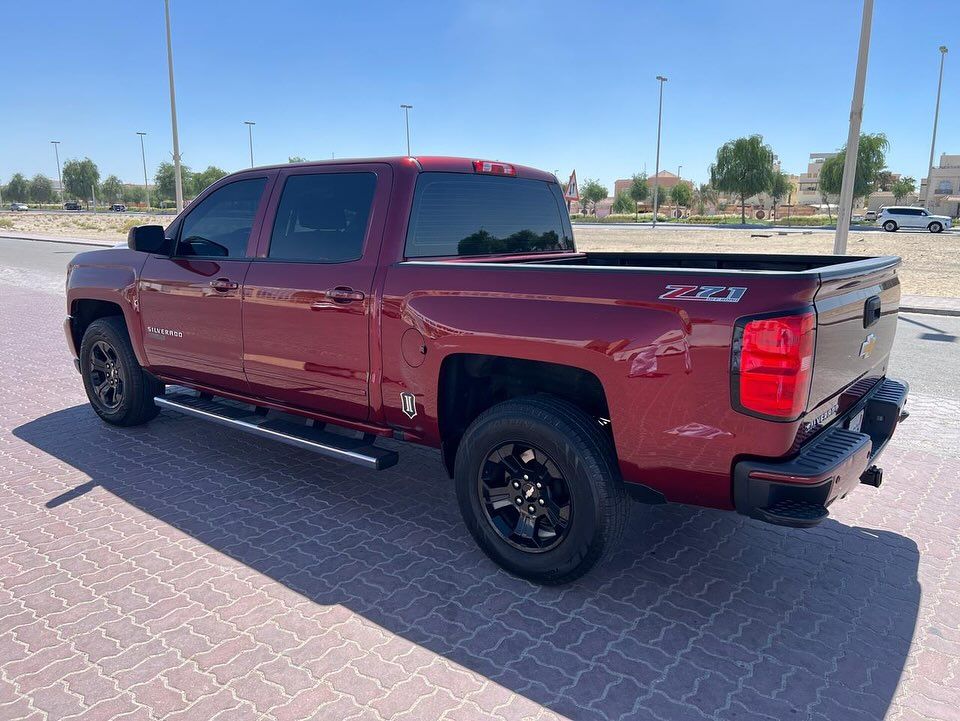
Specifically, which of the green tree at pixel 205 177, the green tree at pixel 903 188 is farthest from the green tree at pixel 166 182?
the green tree at pixel 903 188

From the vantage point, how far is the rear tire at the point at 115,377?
553cm

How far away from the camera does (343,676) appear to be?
279cm

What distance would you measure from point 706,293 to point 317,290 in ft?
7.16

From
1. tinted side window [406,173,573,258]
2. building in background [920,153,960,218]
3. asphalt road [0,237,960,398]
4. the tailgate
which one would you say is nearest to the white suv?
asphalt road [0,237,960,398]

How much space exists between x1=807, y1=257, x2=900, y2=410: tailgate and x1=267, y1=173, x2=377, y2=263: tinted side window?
2344 mm

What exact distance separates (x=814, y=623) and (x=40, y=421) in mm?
5995

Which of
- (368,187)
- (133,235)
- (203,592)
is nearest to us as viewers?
(203,592)

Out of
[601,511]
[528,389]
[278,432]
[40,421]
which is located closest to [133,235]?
[278,432]

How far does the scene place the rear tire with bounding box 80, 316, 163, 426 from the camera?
5532mm

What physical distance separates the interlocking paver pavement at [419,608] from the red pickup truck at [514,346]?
45 cm

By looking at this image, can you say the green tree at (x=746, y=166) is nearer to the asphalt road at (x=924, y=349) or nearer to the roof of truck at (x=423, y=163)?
the asphalt road at (x=924, y=349)

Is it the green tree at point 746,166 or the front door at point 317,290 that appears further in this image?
the green tree at point 746,166

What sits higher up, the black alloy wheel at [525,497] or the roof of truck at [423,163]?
the roof of truck at [423,163]

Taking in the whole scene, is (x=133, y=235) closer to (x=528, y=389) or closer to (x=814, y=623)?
(x=528, y=389)
